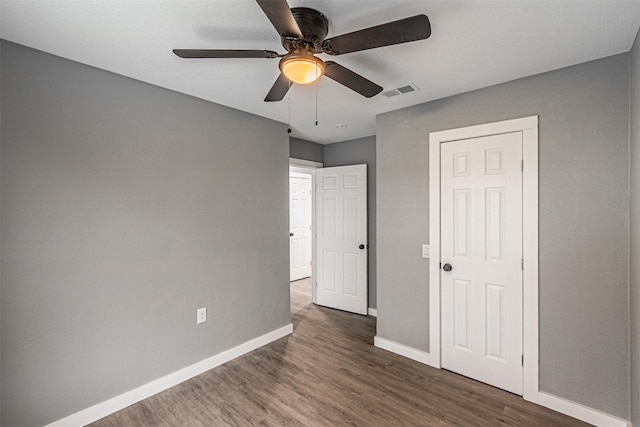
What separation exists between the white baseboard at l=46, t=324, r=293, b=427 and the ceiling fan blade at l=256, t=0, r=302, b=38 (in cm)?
266

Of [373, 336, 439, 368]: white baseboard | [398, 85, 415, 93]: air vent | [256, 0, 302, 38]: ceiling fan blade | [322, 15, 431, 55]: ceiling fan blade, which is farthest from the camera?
[373, 336, 439, 368]: white baseboard

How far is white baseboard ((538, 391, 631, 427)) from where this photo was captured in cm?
192

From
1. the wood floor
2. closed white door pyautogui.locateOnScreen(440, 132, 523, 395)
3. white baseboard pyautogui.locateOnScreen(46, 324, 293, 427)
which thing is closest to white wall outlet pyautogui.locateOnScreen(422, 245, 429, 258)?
closed white door pyautogui.locateOnScreen(440, 132, 523, 395)

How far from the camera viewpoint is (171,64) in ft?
6.65

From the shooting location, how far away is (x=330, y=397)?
228 centimetres

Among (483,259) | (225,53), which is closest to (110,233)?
(225,53)

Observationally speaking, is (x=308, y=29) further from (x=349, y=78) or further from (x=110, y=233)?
(x=110, y=233)

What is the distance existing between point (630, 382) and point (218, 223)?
3262 mm

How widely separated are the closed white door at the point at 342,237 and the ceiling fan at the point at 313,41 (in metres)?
2.44

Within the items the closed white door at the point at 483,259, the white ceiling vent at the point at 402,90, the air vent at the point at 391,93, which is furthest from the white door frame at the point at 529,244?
the air vent at the point at 391,93

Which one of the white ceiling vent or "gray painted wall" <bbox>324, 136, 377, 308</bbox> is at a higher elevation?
the white ceiling vent

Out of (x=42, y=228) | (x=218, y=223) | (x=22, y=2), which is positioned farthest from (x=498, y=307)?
(x=22, y=2)

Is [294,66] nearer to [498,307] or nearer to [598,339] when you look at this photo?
[498,307]

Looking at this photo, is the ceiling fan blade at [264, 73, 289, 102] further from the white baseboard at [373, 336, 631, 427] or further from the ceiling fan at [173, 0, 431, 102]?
the white baseboard at [373, 336, 631, 427]
